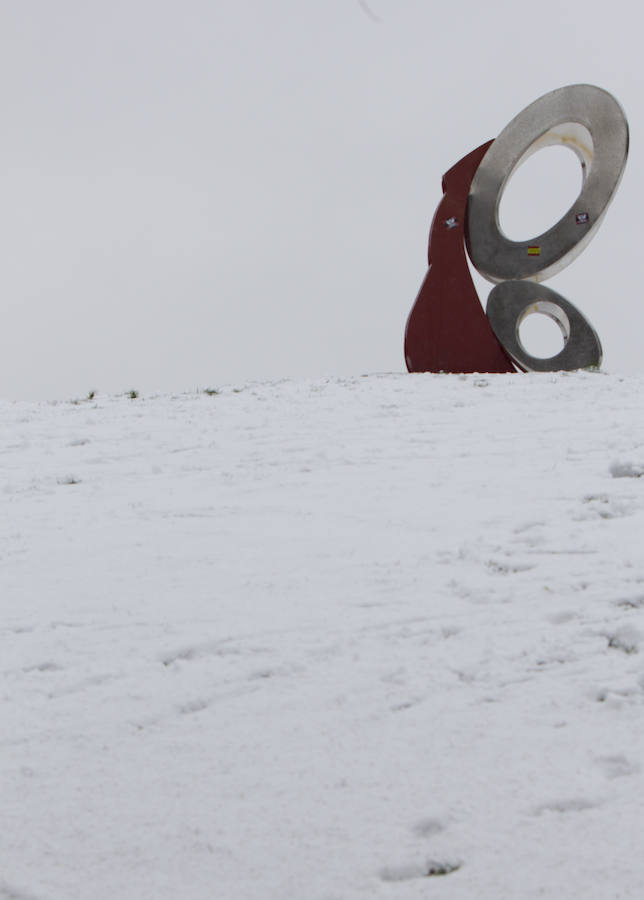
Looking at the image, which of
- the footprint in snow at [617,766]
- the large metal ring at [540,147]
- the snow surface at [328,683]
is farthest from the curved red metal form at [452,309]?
the footprint in snow at [617,766]

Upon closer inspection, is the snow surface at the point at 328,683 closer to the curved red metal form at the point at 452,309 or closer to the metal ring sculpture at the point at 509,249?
the metal ring sculpture at the point at 509,249

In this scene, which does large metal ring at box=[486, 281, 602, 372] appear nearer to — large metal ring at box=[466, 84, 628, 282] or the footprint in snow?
large metal ring at box=[466, 84, 628, 282]

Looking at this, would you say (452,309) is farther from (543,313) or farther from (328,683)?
(328,683)

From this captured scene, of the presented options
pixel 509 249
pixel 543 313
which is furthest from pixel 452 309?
pixel 543 313

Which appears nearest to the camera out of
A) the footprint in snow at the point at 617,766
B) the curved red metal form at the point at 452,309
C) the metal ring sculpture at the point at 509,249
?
the footprint in snow at the point at 617,766

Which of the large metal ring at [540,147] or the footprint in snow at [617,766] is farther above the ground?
the large metal ring at [540,147]

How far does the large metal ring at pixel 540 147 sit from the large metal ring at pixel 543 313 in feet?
1.27

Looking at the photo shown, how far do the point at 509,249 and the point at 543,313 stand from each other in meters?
1.31

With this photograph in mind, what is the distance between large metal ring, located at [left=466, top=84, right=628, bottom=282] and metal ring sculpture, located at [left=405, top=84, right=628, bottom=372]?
0.7 inches

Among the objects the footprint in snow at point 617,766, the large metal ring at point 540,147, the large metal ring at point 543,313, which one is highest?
the large metal ring at point 540,147

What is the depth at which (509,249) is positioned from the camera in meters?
14.1

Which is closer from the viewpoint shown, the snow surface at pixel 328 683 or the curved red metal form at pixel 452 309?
the snow surface at pixel 328 683

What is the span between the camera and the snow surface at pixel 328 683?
86.7 inches

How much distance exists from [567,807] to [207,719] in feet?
4.15
